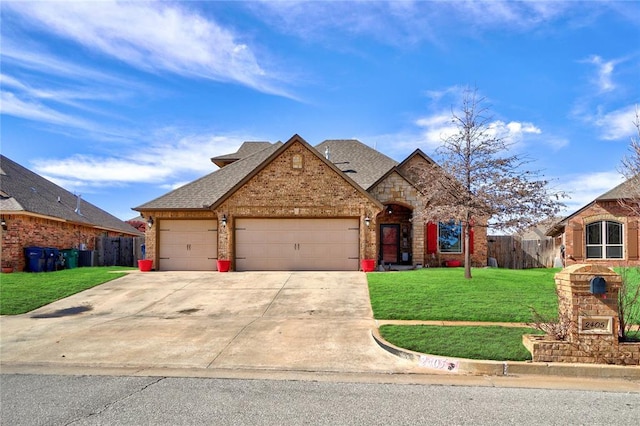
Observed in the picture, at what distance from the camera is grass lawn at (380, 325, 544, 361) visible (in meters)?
7.49

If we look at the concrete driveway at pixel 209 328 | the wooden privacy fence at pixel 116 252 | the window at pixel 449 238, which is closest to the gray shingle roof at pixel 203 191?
the concrete driveway at pixel 209 328

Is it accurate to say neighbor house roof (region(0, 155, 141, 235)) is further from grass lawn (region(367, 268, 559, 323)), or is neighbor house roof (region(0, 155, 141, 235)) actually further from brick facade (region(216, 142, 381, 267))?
grass lawn (region(367, 268, 559, 323))

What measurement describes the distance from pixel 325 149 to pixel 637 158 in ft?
50.7

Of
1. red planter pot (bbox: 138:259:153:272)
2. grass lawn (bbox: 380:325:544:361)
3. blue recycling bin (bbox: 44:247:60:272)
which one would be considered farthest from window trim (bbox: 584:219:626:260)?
blue recycling bin (bbox: 44:247:60:272)

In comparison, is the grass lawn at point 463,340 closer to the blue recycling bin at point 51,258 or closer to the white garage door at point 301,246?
the white garage door at point 301,246

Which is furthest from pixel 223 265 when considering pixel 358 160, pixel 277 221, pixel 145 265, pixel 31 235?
pixel 358 160

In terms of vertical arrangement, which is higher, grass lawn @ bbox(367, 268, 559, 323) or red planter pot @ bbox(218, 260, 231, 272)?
red planter pot @ bbox(218, 260, 231, 272)

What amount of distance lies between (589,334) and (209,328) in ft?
24.2

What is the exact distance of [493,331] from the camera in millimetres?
8805

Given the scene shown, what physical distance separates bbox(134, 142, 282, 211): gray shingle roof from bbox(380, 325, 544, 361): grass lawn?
1246 cm

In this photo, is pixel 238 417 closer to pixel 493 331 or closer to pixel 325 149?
pixel 493 331

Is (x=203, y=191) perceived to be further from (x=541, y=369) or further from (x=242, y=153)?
(x=541, y=369)

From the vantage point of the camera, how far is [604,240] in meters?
22.1

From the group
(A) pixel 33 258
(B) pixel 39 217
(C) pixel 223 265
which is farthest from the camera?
(B) pixel 39 217
